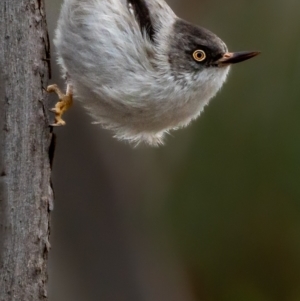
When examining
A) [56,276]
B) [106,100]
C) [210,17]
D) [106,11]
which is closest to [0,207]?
[106,100]

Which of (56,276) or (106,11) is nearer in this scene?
(106,11)

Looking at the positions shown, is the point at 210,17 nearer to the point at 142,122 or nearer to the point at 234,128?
the point at 234,128

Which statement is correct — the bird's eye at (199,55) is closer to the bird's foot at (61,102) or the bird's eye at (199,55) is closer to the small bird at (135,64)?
the small bird at (135,64)


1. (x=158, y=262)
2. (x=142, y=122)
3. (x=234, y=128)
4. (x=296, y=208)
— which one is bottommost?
(x=158, y=262)

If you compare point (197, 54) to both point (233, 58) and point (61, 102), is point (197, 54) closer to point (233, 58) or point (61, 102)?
point (233, 58)

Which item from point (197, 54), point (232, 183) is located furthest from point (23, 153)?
point (232, 183)

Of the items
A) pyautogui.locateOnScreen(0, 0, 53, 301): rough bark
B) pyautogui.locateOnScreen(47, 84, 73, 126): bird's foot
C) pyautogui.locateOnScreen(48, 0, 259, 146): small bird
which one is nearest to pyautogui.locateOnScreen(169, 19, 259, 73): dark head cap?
pyautogui.locateOnScreen(48, 0, 259, 146): small bird
